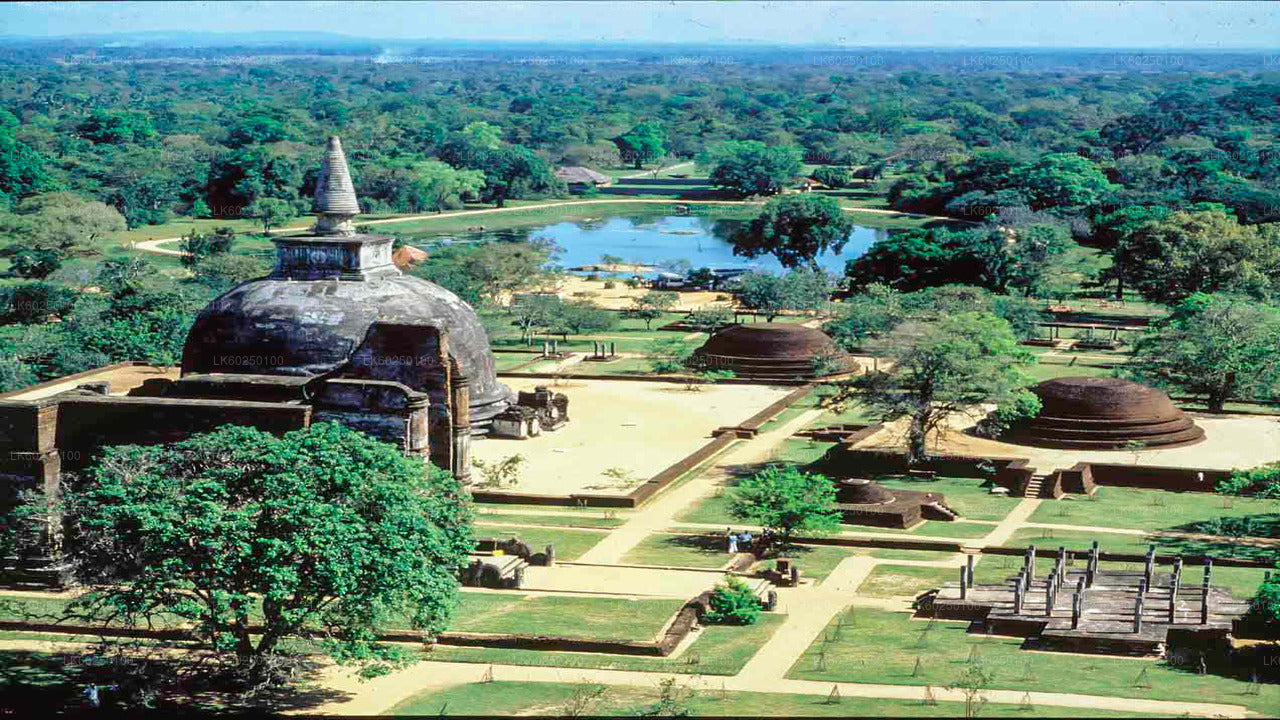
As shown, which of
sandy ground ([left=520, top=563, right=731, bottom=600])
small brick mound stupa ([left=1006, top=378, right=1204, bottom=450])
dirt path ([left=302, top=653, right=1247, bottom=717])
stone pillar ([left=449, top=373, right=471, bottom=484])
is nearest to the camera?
dirt path ([left=302, top=653, right=1247, bottom=717])

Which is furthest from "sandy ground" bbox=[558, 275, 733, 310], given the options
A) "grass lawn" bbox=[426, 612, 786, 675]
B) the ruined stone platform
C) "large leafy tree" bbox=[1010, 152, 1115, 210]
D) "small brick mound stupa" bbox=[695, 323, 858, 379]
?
"grass lawn" bbox=[426, 612, 786, 675]

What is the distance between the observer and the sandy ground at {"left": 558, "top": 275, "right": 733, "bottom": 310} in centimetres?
7875

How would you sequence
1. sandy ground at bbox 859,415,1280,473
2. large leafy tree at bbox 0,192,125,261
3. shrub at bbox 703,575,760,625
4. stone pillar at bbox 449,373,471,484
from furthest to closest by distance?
large leafy tree at bbox 0,192,125,261 → sandy ground at bbox 859,415,1280,473 → stone pillar at bbox 449,373,471,484 → shrub at bbox 703,575,760,625

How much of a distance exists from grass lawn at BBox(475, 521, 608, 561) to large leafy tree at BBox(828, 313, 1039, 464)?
10.5 meters

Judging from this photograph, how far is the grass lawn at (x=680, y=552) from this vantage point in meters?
36.9

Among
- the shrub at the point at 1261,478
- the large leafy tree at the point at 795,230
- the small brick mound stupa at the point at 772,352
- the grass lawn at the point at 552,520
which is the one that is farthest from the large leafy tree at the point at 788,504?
the large leafy tree at the point at 795,230

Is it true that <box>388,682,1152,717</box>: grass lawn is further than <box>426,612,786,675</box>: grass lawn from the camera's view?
No

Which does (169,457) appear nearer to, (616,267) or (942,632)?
(942,632)

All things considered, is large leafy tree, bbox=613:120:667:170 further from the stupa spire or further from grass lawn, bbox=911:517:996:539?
grass lawn, bbox=911:517:996:539

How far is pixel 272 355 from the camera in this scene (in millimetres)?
44688

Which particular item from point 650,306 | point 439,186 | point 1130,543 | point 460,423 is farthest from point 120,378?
point 439,186

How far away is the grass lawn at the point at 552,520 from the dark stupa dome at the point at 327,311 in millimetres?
4785

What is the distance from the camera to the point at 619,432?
50.8m

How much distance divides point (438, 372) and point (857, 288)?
40.2 meters
